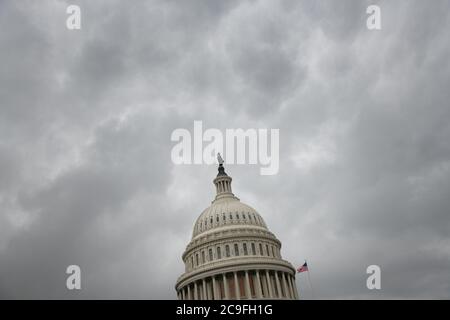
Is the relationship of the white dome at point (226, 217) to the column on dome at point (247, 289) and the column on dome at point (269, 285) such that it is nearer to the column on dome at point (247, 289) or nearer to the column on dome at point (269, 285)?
the column on dome at point (269, 285)

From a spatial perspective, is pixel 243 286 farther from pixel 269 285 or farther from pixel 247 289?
pixel 269 285

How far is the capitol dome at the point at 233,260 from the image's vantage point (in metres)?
82.2

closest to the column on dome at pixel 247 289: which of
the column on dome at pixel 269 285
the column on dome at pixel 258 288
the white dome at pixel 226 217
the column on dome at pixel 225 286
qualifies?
the column on dome at pixel 258 288

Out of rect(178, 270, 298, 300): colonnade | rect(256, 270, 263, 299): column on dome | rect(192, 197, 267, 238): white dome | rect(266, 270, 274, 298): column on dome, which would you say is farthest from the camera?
rect(192, 197, 267, 238): white dome

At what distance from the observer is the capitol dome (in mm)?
82188

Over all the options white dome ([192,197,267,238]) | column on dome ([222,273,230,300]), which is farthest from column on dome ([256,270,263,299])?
white dome ([192,197,267,238])

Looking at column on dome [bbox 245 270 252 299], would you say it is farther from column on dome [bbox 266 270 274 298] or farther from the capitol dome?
column on dome [bbox 266 270 274 298]

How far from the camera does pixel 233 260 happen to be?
274 feet
